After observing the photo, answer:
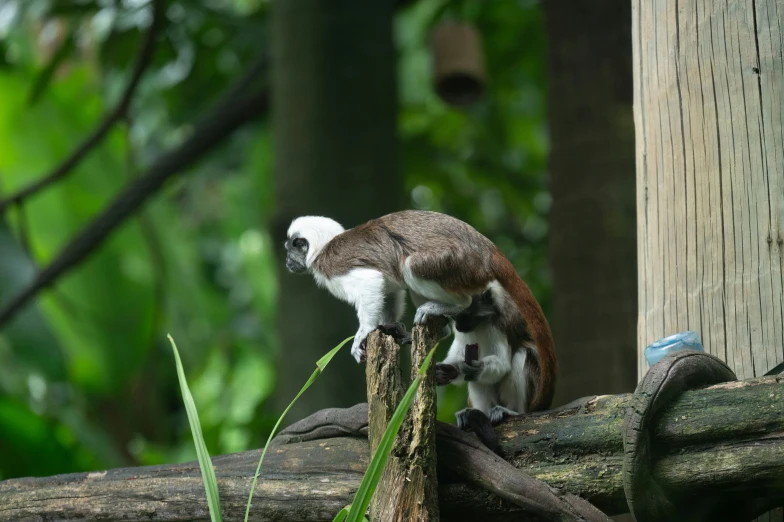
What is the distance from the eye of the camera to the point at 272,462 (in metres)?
2.43

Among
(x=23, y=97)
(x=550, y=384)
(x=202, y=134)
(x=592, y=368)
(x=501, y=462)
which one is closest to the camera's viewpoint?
(x=501, y=462)

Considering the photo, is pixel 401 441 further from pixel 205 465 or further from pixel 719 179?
pixel 719 179

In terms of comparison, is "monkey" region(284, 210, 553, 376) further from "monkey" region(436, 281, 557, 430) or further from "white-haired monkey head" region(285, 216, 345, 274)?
"white-haired monkey head" region(285, 216, 345, 274)

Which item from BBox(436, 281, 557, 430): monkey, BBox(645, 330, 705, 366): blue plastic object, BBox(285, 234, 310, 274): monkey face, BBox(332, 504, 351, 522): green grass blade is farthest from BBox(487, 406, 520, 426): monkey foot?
BBox(285, 234, 310, 274): monkey face

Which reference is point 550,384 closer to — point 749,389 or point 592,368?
point 749,389

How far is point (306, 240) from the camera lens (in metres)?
3.06

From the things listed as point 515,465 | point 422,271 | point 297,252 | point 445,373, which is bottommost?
point 515,465

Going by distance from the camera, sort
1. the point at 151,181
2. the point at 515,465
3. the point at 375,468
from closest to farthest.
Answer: the point at 375,468 < the point at 515,465 < the point at 151,181

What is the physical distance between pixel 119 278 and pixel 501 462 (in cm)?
628

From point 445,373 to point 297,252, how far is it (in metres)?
0.77

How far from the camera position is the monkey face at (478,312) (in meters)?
2.67

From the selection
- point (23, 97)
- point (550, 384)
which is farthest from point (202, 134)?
point (550, 384)

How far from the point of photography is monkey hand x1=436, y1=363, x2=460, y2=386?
2559 millimetres

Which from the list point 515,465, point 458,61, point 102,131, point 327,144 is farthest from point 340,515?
point 102,131
